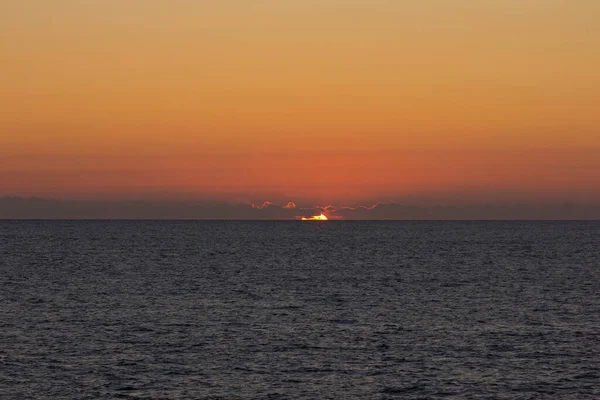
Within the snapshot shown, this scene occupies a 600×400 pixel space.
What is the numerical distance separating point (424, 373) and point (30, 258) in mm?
128979

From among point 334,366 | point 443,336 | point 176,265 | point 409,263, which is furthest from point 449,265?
point 334,366

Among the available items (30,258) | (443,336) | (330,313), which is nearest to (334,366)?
(443,336)

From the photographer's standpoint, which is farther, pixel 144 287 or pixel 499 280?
pixel 499 280

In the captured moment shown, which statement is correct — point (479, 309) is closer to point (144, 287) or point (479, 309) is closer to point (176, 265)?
→ point (144, 287)

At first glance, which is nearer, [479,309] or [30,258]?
[479,309]

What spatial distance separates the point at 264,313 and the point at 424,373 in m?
28.0

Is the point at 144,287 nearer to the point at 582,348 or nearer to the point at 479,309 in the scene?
the point at 479,309

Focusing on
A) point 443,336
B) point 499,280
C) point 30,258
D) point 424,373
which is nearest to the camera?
point 424,373

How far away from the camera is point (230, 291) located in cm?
9531

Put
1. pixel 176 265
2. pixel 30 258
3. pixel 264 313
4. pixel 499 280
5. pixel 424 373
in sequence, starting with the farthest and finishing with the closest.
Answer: pixel 30 258 → pixel 176 265 → pixel 499 280 → pixel 264 313 → pixel 424 373

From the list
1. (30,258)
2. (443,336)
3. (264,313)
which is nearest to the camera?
(443,336)

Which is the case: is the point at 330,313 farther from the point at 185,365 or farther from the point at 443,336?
the point at 185,365

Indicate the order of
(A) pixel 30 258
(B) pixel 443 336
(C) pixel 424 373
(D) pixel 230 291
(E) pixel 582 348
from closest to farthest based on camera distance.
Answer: (C) pixel 424 373 < (E) pixel 582 348 < (B) pixel 443 336 < (D) pixel 230 291 < (A) pixel 30 258

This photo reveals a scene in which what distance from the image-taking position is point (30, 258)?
16050 centimetres
